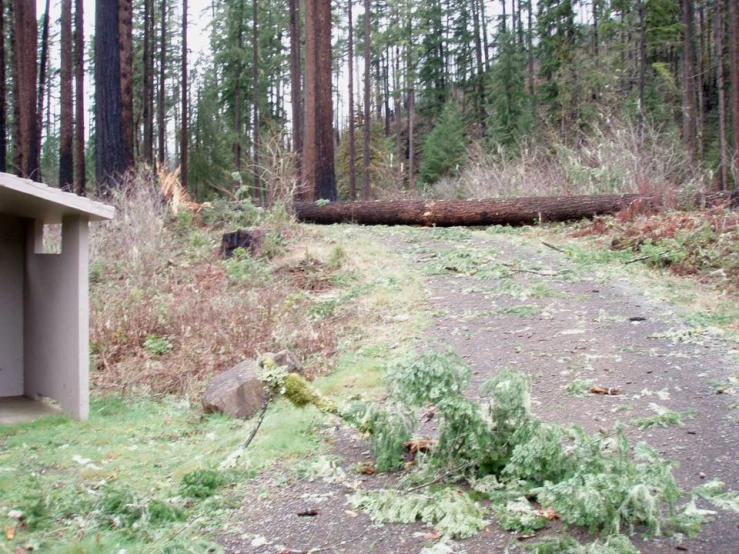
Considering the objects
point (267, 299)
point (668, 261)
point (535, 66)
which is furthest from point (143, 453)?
point (535, 66)

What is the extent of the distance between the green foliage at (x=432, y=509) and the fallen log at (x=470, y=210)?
9.29 meters

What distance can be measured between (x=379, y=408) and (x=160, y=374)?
361 centimetres

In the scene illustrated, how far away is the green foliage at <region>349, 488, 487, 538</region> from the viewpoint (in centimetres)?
347

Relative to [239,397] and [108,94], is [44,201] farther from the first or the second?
[108,94]

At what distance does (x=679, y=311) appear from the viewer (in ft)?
24.6

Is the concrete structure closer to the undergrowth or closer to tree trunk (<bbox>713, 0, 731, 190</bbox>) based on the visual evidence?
the undergrowth

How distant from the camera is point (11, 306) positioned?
744 cm

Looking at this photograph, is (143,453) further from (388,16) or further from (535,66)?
(535,66)

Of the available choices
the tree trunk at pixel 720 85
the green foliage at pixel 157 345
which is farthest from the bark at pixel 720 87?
the green foliage at pixel 157 345

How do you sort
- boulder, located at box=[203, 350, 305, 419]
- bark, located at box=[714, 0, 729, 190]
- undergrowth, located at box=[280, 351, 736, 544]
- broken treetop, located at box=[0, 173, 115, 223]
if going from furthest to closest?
bark, located at box=[714, 0, 729, 190] → boulder, located at box=[203, 350, 305, 419] → broken treetop, located at box=[0, 173, 115, 223] → undergrowth, located at box=[280, 351, 736, 544]

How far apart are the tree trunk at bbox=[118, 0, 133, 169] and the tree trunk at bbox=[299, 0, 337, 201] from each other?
12.8 ft

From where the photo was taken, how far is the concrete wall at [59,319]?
19.8ft

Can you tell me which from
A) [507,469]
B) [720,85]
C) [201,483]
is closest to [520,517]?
[507,469]

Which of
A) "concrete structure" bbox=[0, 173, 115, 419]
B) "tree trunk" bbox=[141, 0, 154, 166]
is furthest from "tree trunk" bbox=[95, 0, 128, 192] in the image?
"tree trunk" bbox=[141, 0, 154, 166]
